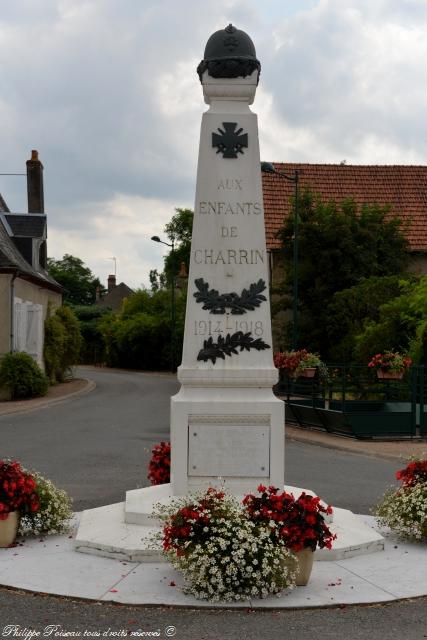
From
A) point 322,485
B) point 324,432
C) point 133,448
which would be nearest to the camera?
point 322,485

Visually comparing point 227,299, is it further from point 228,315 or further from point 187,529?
point 187,529

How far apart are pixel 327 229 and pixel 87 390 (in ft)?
36.6

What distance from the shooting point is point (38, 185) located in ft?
126

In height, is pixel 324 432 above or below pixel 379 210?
below

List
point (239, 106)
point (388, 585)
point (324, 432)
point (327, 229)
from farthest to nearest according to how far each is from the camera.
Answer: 1. point (327, 229)
2. point (324, 432)
3. point (239, 106)
4. point (388, 585)

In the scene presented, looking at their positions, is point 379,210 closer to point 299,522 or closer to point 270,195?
point 270,195

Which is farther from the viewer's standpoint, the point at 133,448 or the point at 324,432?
the point at 324,432

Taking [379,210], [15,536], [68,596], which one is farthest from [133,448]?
[379,210]

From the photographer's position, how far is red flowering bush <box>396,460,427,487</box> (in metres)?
8.06

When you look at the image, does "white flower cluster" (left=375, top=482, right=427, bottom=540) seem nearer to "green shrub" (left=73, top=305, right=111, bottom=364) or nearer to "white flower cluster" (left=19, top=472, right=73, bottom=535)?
"white flower cluster" (left=19, top=472, right=73, bottom=535)

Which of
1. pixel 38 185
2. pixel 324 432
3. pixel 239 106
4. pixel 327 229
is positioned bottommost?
pixel 324 432

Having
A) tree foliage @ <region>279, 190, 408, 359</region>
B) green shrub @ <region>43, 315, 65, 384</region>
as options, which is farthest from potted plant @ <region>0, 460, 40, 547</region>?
green shrub @ <region>43, 315, 65, 384</region>

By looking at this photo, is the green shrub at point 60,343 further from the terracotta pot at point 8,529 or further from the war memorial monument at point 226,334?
the terracotta pot at point 8,529

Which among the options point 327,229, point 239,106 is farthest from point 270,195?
point 239,106
